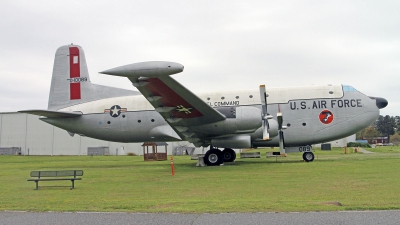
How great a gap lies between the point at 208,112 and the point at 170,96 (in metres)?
2.31

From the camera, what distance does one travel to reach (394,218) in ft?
23.3

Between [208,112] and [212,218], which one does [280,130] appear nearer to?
[208,112]

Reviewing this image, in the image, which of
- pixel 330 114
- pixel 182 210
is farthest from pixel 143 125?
pixel 182 210

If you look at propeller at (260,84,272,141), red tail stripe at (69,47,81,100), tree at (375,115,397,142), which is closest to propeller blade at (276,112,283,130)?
propeller at (260,84,272,141)

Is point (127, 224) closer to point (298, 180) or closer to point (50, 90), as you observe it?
point (298, 180)

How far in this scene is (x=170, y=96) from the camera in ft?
61.3

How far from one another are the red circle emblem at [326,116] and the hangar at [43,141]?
44869mm

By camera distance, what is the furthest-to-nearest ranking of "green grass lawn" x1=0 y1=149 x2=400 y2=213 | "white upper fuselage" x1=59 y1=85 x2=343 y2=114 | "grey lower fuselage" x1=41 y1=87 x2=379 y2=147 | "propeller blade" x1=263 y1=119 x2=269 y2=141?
1. "white upper fuselage" x1=59 y1=85 x2=343 y2=114
2. "grey lower fuselage" x1=41 y1=87 x2=379 y2=147
3. "propeller blade" x1=263 y1=119 x2=269 y2=141
4. "green grass lawn" x1=0 y1=149 x2=400 y2=213

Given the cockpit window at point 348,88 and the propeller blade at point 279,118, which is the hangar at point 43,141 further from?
the propeller blade at point 279,118

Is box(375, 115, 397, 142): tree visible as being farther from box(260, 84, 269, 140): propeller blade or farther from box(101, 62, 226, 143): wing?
box(101, 62, 226, 143): wing

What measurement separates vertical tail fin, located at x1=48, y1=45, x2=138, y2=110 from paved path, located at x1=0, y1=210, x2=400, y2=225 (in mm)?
18346

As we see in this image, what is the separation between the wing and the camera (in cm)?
1516

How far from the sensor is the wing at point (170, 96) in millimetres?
15156

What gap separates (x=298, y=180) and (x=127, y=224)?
8226 millimetres
